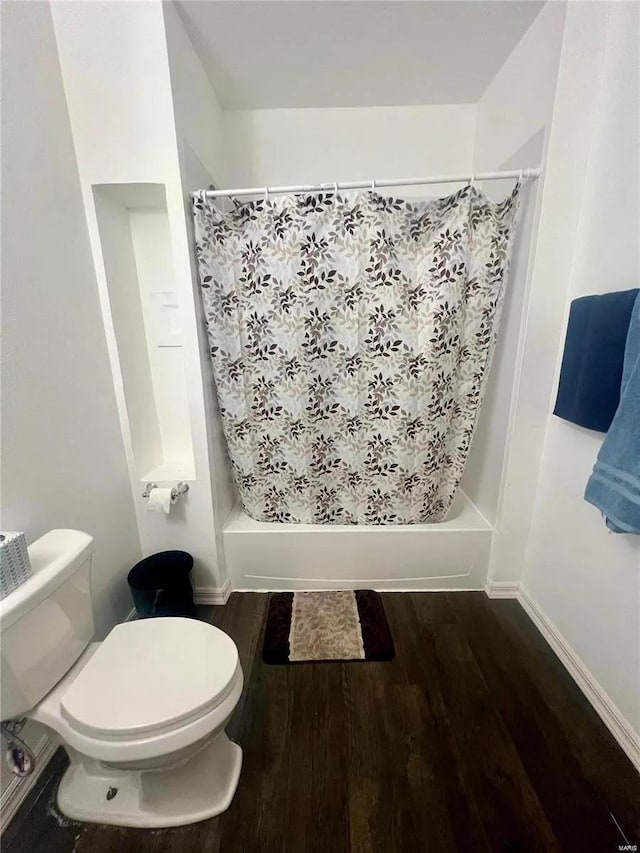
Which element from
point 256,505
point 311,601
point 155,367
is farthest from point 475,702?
point 155,367

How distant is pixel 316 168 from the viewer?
1942 millimetres

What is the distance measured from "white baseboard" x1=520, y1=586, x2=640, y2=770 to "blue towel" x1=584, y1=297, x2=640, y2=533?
2.13 ft

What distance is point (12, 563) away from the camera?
0.86 m

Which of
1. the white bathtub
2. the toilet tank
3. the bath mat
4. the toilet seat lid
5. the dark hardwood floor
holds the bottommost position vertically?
the dark hardwood floor

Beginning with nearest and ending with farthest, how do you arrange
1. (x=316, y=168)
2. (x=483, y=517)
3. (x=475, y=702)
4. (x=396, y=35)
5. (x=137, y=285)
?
(x=475, y=702) → (x=396, y=35) → (x=137, y=285) → (x=483, y=517) → (x=316, y=168)

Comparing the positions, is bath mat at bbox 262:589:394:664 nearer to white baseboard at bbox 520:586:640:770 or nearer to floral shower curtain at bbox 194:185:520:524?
floral shower curtain at bbox 194:185:520:524

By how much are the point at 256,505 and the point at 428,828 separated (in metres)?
1.24

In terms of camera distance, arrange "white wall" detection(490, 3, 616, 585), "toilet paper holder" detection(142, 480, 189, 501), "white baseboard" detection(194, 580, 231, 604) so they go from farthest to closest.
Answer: "white baseboard" detection(194, 580, 231, 604), "toilet paper holder" detection(142, 480, 189, 501), "white wall" detection(490, 3, 616, 585)

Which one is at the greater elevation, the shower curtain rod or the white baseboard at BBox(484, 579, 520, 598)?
the shower curtain rod

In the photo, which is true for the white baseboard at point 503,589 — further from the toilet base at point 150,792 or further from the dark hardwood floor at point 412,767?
the toilet base at point 150,792

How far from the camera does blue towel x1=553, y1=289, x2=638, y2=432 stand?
1087mm

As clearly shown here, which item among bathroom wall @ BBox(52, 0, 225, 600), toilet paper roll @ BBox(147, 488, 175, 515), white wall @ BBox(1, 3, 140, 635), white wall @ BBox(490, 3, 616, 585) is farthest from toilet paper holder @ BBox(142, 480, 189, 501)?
white wall @ BBox(490, 3, 616, 585)

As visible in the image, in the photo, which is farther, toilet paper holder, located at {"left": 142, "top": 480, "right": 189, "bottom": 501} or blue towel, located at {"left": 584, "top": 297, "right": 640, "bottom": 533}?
toilet paper holder, located at {"left": 142, "top": 480, "right": 189, "bottom": 501}

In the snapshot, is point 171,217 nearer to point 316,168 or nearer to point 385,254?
point 385,254
